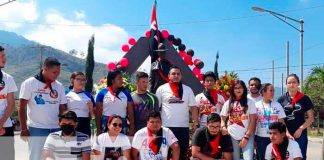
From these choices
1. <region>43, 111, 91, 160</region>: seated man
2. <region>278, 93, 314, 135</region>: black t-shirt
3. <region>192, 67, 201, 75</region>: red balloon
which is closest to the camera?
<region>43, 111, 91, 160</region>: seated man

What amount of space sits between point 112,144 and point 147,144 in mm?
503

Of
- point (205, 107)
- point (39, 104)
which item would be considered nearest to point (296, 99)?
point (205, 107)

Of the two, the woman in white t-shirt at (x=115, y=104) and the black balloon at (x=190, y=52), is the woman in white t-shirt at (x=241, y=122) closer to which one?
the woman in white t-shirt at (x=115, y=104)

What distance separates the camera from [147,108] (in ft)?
22.2

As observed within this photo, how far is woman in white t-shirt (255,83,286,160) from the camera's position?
267 inches

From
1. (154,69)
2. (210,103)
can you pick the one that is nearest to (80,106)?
(210,103)

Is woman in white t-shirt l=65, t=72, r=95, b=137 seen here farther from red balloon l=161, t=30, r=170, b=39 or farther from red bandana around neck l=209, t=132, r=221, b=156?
red balloon l=161, t=30, r=170, b=39

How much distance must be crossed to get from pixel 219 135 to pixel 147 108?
3.88 feet

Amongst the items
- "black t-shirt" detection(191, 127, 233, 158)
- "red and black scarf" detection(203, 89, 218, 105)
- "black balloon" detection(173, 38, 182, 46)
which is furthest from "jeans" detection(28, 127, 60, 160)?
"black balloon" detection(173, 38, 182, 46)

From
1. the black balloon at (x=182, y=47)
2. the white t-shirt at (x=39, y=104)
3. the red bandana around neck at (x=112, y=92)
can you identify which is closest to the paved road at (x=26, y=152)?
the black balloon at (x=182, y=47)

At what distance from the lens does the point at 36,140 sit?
5965mm

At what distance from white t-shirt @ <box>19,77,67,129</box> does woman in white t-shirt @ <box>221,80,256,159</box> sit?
2.55 metres

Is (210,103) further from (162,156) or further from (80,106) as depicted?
(80,106)

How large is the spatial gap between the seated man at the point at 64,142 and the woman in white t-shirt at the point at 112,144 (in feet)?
1.14
